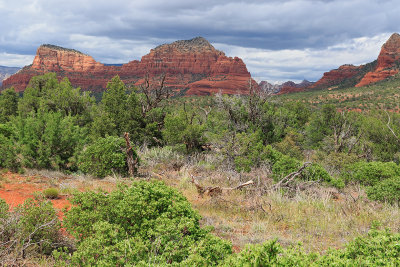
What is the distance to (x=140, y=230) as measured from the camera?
3.79 metres

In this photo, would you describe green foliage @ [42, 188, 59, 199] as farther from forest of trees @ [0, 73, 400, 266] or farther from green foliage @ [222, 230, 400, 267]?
green foliage @ [222, 230, 400, 267]

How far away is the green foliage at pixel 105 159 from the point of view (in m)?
9.37

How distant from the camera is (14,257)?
349 cm

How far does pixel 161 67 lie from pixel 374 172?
546ft

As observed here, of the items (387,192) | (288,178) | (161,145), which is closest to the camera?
(387,192)

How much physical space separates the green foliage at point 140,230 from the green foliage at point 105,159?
5.11 m

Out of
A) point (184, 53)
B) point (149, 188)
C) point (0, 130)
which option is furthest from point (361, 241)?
point (184, 53)

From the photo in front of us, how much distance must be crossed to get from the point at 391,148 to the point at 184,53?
538 ft

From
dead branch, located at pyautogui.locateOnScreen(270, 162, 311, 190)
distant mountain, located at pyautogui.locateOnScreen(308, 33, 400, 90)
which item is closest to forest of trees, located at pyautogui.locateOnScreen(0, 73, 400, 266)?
dead branch, located at pyautogui.locateOnScreen(270, 162, 311, 190)

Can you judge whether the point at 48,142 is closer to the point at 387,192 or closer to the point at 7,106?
the point at 387,192

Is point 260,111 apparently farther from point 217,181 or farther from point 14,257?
point 14,257

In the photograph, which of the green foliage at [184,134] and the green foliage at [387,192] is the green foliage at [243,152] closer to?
the green foliage at [184,134]

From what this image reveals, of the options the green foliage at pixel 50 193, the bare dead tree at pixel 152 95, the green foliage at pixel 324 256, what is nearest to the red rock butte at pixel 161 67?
the bare dead tree at pixel 152 95

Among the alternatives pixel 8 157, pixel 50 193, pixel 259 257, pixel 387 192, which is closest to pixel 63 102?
pixel 8 157
